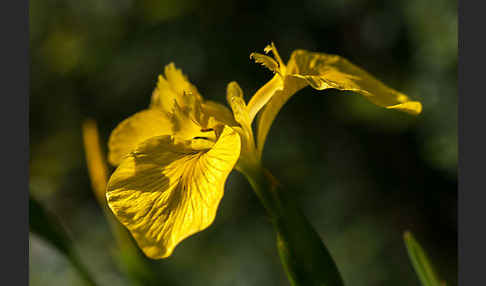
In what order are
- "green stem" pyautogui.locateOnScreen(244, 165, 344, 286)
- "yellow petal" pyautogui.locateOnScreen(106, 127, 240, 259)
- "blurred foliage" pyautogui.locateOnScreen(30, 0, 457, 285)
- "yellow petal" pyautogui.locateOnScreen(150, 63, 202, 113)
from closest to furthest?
"yellow petal" pyautogui.locateOnScreen(106, 127, 240, 259), "green stem" pyautogui.locateOnScreen(244, 165, 344, 286), "yellow petal" pyautogui.locateOnScreen(150, 63, 202, 113), "blurred foliage" pyautogui.locateOnScreen(30, 0, 457, 285)

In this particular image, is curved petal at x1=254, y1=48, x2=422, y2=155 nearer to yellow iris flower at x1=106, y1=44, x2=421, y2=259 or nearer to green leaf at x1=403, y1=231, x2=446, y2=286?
yellow iris flower at x1=106, y1=44, x2=421, y2=259

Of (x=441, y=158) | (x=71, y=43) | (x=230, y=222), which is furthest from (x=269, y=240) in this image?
(x=71, y=43)

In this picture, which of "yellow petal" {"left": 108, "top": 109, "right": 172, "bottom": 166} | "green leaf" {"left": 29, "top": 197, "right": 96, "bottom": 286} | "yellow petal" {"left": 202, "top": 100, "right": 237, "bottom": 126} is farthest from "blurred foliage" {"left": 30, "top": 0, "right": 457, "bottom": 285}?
"yellow petal" {"left": 202, "top": 100, "right": 237, "bottom": 126}

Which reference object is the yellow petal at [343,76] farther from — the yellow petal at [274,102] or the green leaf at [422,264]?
the green leaf at [422,264]

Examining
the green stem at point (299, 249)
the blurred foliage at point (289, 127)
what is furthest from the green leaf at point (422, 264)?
the blurred foliage at point (289, 127)

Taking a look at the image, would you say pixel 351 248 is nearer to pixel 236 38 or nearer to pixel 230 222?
pixel 230 222

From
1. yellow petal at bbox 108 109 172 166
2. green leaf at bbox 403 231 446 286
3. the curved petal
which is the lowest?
green leaf at bbox 403 231 446 286

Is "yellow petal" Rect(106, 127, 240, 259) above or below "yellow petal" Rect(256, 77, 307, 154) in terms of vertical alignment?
below
